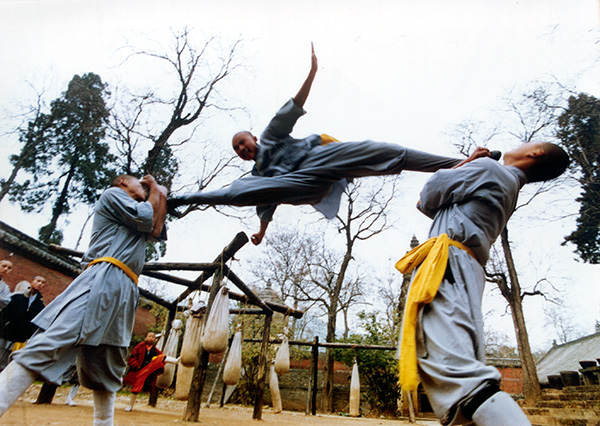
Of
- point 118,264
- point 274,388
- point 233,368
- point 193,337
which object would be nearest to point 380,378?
point 274,388

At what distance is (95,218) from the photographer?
274cm

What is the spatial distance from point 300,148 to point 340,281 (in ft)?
51.5

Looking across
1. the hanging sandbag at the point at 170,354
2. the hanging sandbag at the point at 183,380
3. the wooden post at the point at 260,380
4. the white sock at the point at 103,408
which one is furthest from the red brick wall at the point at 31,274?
the white sock at the point at 103,408

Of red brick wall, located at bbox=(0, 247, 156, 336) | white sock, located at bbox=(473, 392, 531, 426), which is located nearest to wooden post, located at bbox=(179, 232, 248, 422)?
white sock, located at bbox=(473, 392, 531, 426)

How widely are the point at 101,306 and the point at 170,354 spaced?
568 centimetres

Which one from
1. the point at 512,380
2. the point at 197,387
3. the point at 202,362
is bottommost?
the point at 197,387

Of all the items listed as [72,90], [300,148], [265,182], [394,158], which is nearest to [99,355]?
[265,182]

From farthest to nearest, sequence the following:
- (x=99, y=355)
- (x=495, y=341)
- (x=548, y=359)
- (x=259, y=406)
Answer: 1. (x=495, y=341)
2. (x=548, y=359)
3. (x=259, y=406)
4. (x=99, y=355)

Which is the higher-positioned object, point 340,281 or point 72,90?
point 72,90

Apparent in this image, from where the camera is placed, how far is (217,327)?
559 cm

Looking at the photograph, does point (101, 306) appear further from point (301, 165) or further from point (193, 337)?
point (193, 337)

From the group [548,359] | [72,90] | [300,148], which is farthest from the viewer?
[548,359]

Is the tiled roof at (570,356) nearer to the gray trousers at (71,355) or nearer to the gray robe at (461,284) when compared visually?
the gray robe at (461,284)

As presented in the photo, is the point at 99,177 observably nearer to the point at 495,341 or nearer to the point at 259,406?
the point at 259,406
